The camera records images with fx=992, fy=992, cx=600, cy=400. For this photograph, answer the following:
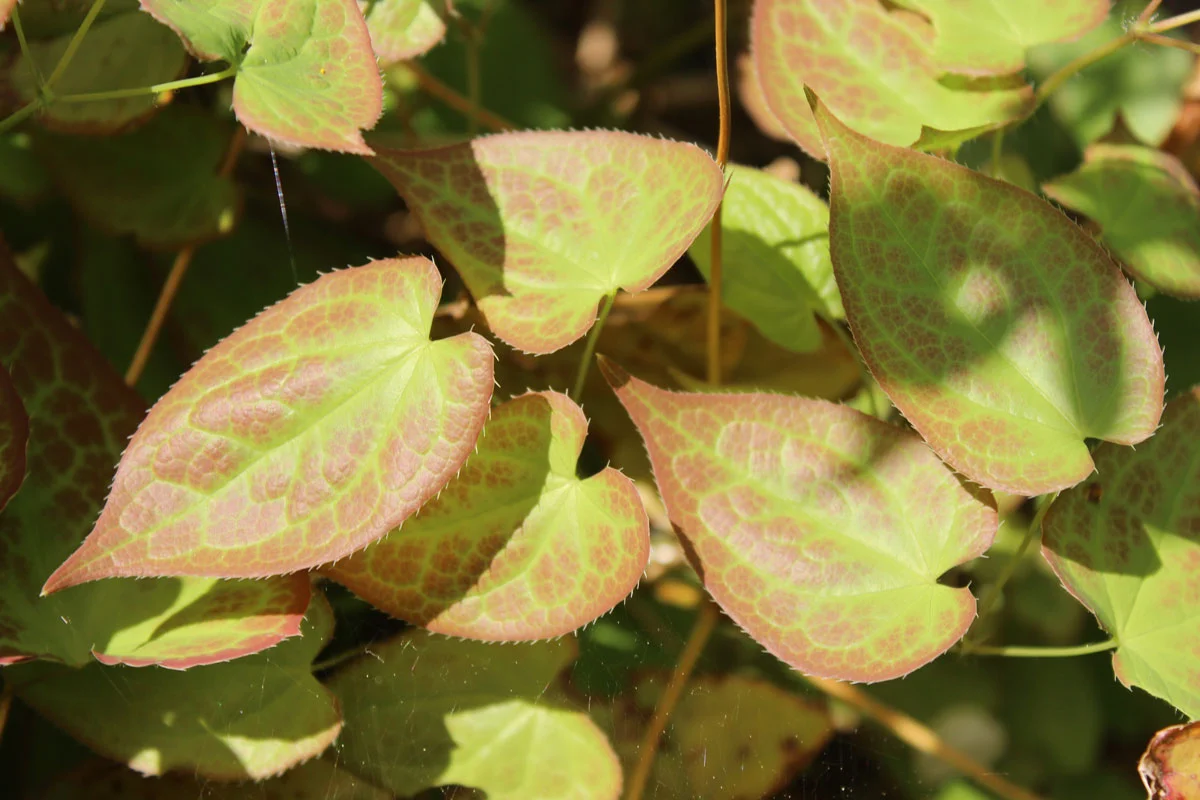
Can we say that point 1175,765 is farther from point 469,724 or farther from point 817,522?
point 469,724

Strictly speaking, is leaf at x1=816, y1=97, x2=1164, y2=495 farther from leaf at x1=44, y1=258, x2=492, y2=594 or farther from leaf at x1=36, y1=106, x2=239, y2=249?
leaf at x1=36, y1=106, x2=239, y2=249

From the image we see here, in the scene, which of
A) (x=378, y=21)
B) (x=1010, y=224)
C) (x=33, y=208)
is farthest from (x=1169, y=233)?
(x=33, y=208)

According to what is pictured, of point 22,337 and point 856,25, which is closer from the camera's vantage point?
point 22,337

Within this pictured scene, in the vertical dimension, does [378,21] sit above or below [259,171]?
above

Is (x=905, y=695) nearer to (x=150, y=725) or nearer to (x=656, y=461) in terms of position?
(x=656, y=461)

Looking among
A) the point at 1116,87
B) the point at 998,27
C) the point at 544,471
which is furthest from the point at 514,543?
the point at 1116,87

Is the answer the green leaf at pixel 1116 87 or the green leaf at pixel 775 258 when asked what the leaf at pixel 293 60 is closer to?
the green leaf at pixel 775 258

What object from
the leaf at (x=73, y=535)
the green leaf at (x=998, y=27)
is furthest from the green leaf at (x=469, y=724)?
the green leaf at (x=998, y=27)

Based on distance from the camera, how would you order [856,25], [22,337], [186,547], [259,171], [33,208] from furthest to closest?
[259,171] < [33,208] < [856,25] < [22,337] < [186,547]
